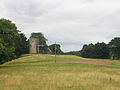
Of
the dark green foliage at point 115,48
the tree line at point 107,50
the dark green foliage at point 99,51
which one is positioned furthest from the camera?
the dark green foliage at point 99,51

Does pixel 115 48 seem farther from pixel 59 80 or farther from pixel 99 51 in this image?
pixel 59 80

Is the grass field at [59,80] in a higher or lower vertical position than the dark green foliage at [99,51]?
lower

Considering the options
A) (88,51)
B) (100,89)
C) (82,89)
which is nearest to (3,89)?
(82,89)

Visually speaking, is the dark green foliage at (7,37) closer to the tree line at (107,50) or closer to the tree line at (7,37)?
the tree line at (7,37)

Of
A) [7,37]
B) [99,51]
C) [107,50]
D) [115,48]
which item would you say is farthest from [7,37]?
[107,50]

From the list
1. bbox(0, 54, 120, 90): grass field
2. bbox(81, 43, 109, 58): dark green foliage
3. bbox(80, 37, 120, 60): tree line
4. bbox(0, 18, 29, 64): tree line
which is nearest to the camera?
bbox(0, 54, 120, 90): grass field

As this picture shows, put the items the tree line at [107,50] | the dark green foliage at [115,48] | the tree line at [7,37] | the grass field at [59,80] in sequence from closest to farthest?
the grass field at [59,80], the tree line at [7,37], the dark green foliage at [115,48], the tree line at [107,50]

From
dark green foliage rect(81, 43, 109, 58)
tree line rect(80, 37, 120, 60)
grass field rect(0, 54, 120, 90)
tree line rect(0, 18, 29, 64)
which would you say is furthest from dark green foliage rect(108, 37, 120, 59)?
grass field rect(0, 54, 120, 90)

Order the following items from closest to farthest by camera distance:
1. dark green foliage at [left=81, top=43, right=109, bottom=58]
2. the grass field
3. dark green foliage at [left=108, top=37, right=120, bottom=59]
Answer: the grass field → dark green foliage at [left=108, top=37, right=120, bottom=59] → dark green foliage at [left=81, top=43, right=109, bottom=58]

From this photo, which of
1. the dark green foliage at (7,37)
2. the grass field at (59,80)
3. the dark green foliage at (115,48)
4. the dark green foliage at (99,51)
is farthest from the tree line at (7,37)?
the dark green foliage at (99,51)

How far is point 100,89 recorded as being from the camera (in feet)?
48.2

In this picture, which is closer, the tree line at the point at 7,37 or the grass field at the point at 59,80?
the grass field at the point at 59,80

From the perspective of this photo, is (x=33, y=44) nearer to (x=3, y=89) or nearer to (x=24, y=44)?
(x=24, y=44)

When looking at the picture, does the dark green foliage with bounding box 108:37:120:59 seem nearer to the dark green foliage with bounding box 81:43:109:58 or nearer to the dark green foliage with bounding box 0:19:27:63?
the dark green foliage with bounding box 81:43:109:58
